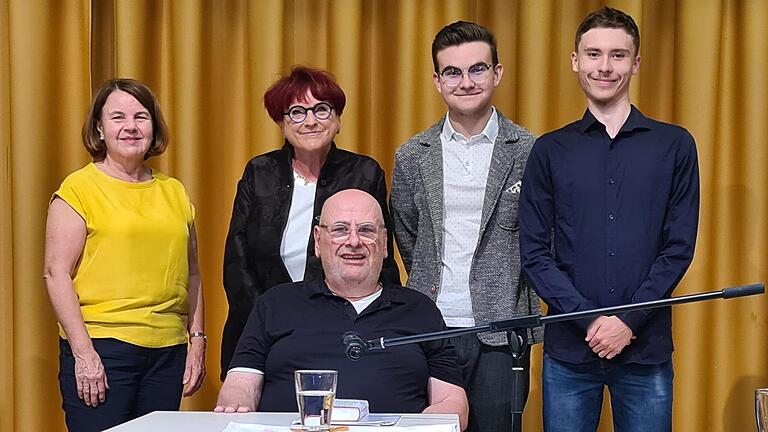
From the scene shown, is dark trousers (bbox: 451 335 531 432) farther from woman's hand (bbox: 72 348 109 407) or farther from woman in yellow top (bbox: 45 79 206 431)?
woman's hand (bbox: 72 348 109 407)

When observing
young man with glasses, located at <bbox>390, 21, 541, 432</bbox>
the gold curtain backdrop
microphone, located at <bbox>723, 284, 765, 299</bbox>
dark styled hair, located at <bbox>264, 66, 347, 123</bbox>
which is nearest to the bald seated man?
young man with glasses, located at <bbox>390, 21, 541, 432</bbox>

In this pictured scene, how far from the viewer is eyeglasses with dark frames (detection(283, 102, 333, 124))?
2.86 metres

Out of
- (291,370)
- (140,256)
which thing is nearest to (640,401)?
Answer: (291,370)

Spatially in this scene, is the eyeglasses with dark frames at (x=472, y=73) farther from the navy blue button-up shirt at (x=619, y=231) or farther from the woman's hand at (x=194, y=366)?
the woman's hand at (x=194, y=366)

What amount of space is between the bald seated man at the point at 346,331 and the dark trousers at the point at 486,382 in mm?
243

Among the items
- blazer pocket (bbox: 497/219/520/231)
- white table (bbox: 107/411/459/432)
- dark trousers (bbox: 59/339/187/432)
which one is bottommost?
dark trousers (bbox: 59/339/187/432)

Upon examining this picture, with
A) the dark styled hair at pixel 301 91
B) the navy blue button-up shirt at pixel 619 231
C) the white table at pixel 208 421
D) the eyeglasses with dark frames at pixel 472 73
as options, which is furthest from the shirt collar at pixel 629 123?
the white table at pixel 208 421

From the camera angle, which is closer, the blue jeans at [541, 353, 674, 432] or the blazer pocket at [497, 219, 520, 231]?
the blue jeans at [541, 353, 674, 432]

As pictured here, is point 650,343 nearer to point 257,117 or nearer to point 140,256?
point 140,256

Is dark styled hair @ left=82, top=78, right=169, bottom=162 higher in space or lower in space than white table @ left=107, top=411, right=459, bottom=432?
higher

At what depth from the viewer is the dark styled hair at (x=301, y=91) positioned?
2.85m

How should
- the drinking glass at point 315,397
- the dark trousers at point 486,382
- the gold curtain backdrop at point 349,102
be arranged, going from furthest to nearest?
the gold curtain backdrop at point 349,102 → the dark trousers at point 486,382 → the drinking glass at point 315,397

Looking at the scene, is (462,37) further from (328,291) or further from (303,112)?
(328,291)

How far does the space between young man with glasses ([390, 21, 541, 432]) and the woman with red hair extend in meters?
0.16
